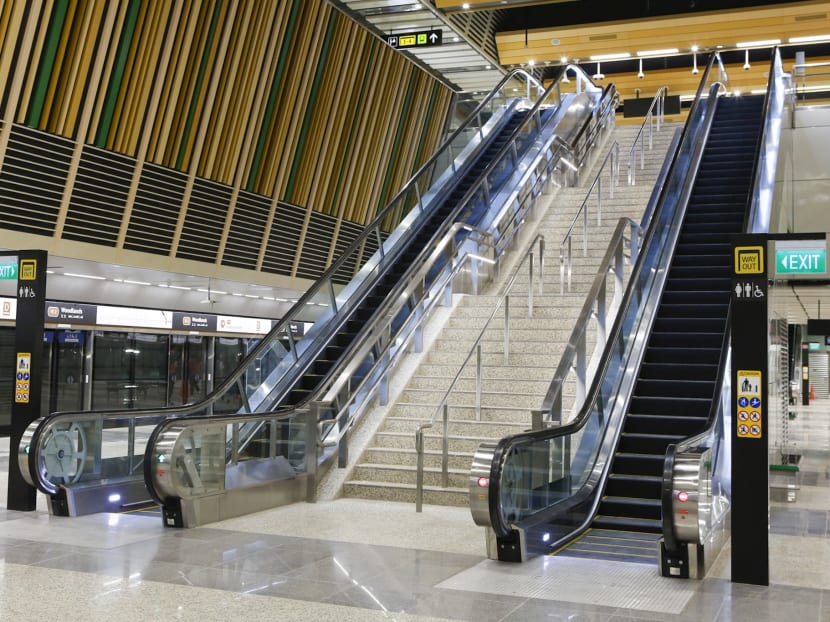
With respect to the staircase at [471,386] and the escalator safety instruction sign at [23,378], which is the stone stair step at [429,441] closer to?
the staircase at [471,386]

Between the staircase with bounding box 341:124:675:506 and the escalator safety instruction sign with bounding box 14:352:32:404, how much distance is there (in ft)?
10.9

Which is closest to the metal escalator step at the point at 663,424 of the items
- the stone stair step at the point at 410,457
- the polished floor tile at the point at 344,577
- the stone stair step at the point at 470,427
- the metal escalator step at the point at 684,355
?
the metal escalator step at the point at 684,355

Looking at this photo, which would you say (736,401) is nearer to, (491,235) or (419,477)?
(419,477)

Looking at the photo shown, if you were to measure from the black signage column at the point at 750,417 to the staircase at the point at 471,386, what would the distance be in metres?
3.56

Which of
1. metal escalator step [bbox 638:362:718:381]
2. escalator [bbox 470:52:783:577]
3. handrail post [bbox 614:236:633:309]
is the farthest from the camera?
handrail post [bbox 614:236:633:309]

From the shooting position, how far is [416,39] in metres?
16.8

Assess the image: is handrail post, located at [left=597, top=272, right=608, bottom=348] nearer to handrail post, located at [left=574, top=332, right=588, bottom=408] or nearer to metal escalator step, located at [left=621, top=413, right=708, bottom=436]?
handrail post, located at [left=574, top=332, right=588, bottom=408]

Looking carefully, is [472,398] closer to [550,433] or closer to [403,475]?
[403,475]

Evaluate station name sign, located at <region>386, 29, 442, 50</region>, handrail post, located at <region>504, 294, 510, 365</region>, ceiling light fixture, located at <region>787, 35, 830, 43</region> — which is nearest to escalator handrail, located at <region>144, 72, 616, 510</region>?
handrail post, located at <region>504, 294, 510, 365</region>

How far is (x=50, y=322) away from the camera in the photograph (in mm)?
16750

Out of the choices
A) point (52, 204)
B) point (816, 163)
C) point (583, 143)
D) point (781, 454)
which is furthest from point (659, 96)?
point (52, 204)

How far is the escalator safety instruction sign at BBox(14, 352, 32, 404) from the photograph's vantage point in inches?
366

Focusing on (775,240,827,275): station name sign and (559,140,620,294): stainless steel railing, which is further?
(559,140,620,294): stainless steel railing

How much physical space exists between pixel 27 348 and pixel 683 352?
6.77 m
